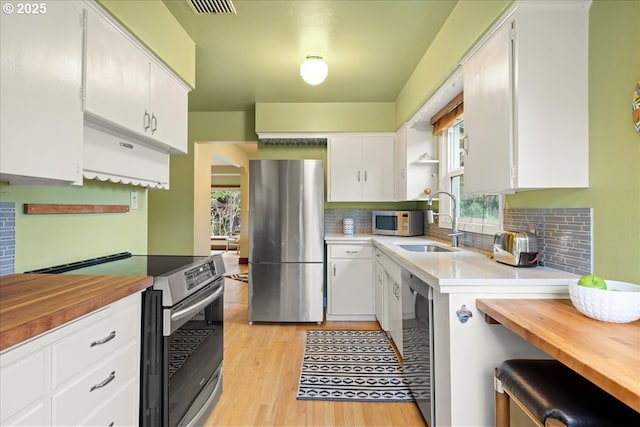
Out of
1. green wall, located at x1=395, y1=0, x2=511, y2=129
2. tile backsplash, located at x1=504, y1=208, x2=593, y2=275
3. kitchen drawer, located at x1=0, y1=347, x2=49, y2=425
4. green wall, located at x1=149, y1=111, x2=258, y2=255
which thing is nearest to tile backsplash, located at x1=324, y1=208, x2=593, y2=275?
tile backsplash, located at x1=504, y1=208, x2=593, y2=275

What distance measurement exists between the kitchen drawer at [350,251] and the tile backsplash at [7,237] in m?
2.55

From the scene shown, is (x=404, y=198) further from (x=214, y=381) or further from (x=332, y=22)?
(x=214, y=381)

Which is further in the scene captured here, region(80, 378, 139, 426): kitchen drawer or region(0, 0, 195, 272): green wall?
region(0, 0, 195, 272): green wall

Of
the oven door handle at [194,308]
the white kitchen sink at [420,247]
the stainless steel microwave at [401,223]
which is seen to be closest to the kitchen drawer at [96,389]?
the oven door handle at [194,308]

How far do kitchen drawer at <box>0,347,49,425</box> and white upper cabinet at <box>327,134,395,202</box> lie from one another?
3.19 meters

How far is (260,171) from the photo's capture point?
11.2ft

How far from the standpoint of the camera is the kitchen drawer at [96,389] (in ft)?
3.05

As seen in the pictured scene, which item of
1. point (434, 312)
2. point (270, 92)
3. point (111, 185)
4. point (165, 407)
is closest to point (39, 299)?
point (165, 407)

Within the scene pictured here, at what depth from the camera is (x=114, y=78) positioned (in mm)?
1579

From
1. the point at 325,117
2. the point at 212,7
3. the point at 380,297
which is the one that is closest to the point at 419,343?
the point at 380,297

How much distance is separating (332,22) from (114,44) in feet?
4.46

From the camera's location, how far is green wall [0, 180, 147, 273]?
1408 mm

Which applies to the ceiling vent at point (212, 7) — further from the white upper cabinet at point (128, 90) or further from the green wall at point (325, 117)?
the green wall at point (325, 117)

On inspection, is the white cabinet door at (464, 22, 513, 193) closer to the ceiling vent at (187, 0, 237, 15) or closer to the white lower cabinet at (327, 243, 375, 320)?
the ceiling vent at (187, 0, 237, 15)
